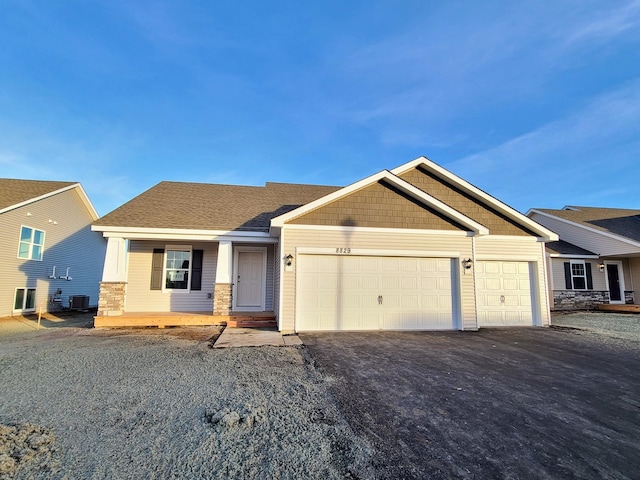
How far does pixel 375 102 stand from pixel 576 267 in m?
13.2

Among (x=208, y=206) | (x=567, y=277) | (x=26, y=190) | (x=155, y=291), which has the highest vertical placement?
(x=26, y=190)

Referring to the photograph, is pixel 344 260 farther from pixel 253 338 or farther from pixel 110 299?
pixel 110 299

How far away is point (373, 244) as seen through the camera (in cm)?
877

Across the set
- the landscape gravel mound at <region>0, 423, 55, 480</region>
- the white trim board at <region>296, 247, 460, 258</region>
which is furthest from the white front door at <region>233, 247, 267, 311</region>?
the landscape gravel mound at <region>0, 423, 55, 480</region>

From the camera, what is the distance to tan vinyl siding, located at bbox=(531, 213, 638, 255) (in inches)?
565

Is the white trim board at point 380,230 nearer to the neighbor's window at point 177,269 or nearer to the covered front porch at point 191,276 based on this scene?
the covered front porch at point 191,276

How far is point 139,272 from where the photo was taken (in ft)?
34.9

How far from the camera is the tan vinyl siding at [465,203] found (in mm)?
10078

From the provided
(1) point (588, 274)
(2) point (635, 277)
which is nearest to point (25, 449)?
(1) point (588, 274)

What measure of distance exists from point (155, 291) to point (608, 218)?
961 inches

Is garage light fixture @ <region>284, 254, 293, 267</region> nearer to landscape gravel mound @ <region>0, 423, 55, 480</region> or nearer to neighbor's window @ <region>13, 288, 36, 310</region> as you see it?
landscape gravel mound @ <region>0, 423, 55, 480</region>

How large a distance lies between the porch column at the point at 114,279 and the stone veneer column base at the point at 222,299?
9.80 feet

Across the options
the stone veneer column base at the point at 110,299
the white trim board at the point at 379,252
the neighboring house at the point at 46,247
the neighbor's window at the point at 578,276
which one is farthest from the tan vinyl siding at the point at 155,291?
the neighbor's window at the point at 578,276

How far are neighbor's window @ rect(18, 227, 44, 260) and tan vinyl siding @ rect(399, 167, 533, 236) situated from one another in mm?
15908
